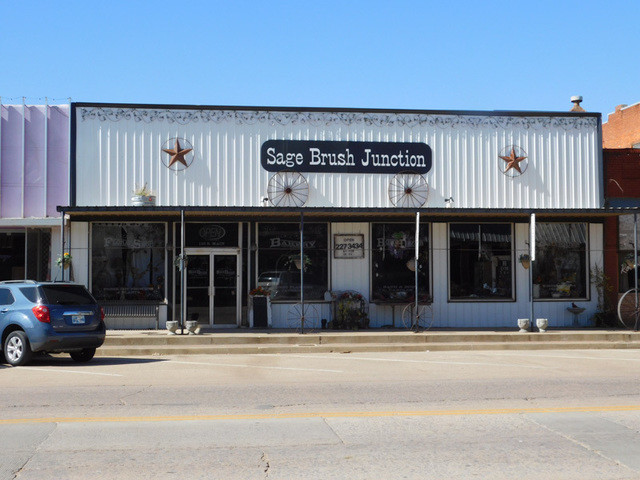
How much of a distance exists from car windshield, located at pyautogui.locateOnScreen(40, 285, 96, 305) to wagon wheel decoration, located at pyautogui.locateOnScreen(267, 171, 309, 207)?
729 cm

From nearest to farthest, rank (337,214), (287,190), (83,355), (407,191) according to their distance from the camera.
Answer: (83,355) < (337,214) < (287,190) < (407,191)

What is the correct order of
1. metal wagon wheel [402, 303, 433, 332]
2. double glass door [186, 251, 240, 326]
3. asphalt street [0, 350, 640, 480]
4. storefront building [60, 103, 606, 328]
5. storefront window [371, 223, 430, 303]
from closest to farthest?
asphalt street [0, 350, 640, 480]
storefront building [60, 103, 606, 328]
double glass door [186, 251, 240, 326]
metal wagon wheel [402, 303, 433, 332]
storefront window [371, 223, 430, 303]

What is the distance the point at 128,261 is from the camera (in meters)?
20.9

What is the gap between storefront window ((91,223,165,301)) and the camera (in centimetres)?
2081

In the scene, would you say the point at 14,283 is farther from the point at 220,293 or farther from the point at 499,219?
the point at 499,219

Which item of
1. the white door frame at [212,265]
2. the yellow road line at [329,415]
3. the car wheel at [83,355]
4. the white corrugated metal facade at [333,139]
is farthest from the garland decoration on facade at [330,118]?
the yellow road line at [329,415]

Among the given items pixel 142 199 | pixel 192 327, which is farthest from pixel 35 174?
pixel 192 327

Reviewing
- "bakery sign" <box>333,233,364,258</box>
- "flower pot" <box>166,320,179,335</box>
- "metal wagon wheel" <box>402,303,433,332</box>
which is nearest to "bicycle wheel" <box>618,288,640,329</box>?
"metal wagon wheel" <box>402,303,433,332</box>

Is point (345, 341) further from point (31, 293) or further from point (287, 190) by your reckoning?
point (31, 293)

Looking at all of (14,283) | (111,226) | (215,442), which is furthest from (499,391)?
(111,226)

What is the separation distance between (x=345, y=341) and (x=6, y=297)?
813 cm

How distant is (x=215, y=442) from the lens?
26.2ft

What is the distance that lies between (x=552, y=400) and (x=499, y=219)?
11.7m

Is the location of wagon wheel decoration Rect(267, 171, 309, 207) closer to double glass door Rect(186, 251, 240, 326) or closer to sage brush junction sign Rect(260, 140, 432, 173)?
sage brush junction sign Rect(260, 140, 432, 173)
